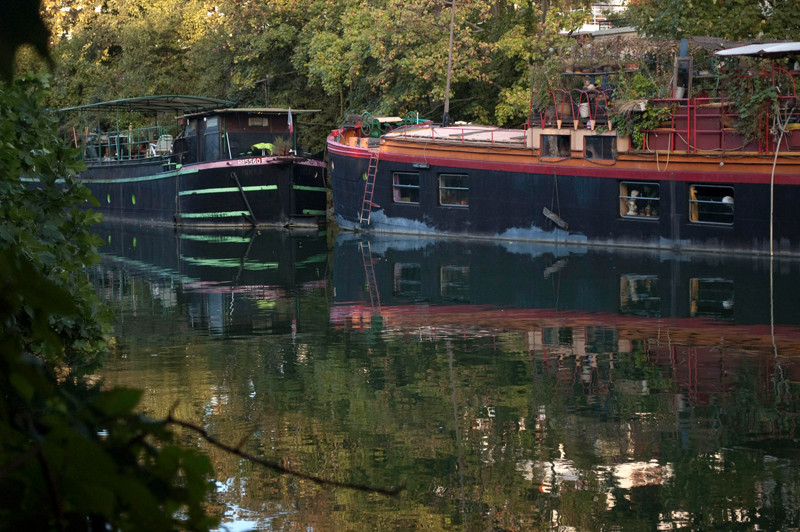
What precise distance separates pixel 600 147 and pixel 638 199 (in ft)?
4.19

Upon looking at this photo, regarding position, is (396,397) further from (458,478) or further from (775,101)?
(775,101)

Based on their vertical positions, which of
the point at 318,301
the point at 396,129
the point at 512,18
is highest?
the point at 512,18

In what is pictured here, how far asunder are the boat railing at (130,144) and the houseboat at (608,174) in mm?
9475

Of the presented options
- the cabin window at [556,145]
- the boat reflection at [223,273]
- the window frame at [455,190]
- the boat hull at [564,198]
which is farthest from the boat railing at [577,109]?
the boat reflection at [223,273]

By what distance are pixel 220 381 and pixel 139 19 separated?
108 ft

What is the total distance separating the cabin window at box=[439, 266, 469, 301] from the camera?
587 inches

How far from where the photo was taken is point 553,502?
19.7ft

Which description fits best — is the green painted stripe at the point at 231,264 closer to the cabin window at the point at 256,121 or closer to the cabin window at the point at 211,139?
the cabin window at the point at 211,139

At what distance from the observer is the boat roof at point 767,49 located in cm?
1817

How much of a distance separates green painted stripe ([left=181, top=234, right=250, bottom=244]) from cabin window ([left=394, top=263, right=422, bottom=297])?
756 centimetres

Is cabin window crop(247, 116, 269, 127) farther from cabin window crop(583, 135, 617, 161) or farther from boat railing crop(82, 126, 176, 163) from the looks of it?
cabin window crop(583, 135, 617, 161)

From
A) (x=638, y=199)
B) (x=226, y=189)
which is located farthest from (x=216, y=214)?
(x=638, y=199)

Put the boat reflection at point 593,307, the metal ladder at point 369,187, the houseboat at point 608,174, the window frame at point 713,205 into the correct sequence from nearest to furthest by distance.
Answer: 1. the boat reflection at point 593,307
2. the houseboat at point 608,174
3. the window frame at point 713,205
4. the metal ladder at point 369,187

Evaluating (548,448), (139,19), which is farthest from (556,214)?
(139,19)
